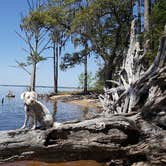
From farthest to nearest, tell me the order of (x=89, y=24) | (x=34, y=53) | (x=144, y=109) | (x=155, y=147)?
1. (x=34, y=53)
2. (x=89, y=24)
3. (x=144, y=109)
4. (x=155, y=147)

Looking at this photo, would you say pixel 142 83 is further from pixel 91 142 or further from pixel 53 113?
pixel 53 113

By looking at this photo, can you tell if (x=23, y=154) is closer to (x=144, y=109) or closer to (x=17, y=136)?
(x=17, y=136)


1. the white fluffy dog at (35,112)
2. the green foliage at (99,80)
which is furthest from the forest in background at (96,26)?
the white fluffy dog at (35,112)

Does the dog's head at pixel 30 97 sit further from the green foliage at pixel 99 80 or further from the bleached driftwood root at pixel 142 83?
the green foliage at pixel 99 80

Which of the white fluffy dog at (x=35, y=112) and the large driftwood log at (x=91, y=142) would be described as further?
the white fluffy dog at (x=35, y=112)

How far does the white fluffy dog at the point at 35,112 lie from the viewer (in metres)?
9.39

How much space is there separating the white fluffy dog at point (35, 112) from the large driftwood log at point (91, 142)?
444 millimetres

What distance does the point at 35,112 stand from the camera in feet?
32.2

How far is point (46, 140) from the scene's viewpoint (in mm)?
9062

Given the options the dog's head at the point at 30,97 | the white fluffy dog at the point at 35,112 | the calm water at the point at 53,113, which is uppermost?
the dog's head at the point at 30,97

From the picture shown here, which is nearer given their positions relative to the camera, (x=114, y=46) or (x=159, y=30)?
(x=159, y=30)

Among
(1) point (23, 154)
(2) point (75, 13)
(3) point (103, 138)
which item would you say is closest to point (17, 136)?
(1) point (23, 154)

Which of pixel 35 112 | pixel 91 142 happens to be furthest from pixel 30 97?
pixel 91 142

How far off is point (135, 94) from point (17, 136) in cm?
400
